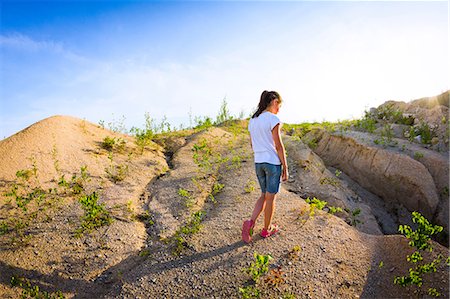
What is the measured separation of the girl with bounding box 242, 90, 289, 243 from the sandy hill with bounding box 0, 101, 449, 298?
31.3 inches

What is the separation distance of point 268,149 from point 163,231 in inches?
97.0

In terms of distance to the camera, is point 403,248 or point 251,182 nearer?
point 403,248

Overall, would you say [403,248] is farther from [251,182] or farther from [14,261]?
[14,261]

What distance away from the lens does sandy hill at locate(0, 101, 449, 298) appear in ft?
15.0

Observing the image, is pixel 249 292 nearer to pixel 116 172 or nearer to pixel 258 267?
pixel 258 267

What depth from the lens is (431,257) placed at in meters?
4.95

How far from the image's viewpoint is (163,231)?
5.84 meters

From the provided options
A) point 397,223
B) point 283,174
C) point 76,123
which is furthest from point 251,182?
point 76,123

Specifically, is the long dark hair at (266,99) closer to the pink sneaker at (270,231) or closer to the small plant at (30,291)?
the pink sneaker at (270,231)

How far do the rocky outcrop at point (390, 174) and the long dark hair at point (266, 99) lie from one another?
6.16m

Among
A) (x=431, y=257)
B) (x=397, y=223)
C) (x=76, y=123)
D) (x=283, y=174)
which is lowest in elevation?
(x=397, y=223)

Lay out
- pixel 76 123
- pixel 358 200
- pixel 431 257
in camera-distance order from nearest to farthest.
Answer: pixel 431 257, pixel 358 200, pixel 76 123

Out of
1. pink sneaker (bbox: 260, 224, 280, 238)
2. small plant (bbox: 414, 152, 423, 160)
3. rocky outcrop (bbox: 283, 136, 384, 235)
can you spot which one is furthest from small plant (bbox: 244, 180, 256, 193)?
small plant (bbox: 414, 152, 423, 160)

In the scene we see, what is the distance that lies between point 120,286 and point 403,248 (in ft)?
14.3
